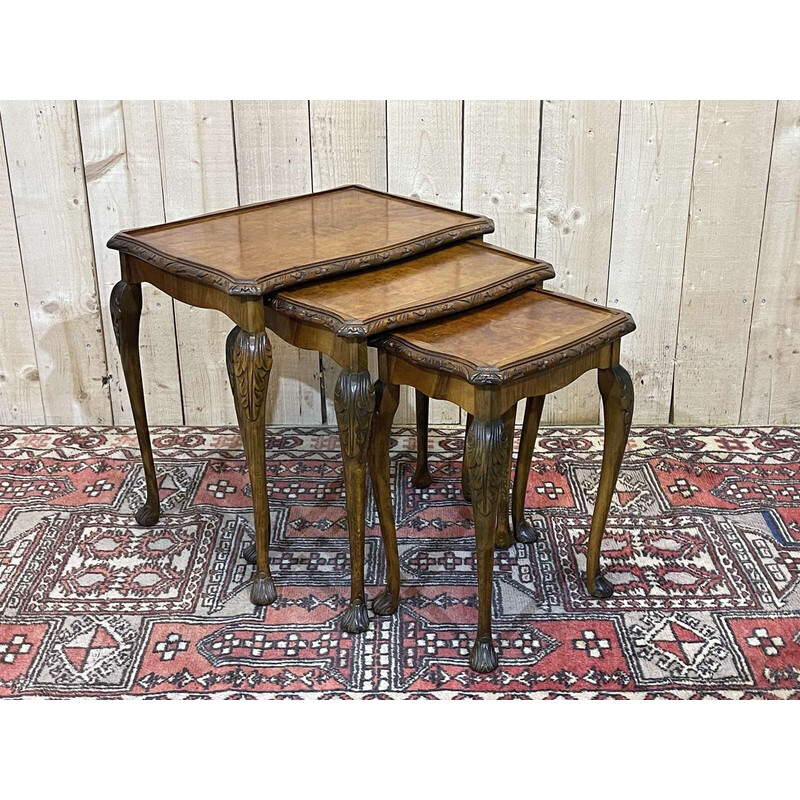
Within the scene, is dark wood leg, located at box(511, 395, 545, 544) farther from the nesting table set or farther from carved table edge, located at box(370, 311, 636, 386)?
carved table edge, located at box(370, 311, 636, 386)

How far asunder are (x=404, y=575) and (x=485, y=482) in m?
0.51

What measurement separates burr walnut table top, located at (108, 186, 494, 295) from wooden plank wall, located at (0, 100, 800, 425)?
30cm

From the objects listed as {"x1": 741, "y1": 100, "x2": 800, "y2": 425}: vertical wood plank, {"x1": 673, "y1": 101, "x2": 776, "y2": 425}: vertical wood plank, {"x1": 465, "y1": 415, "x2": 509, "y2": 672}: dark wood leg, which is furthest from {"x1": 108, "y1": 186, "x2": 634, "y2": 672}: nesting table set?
{"x1": 741, "y1": 100, "x2": 800, "y2": 425}: vertical wood plank

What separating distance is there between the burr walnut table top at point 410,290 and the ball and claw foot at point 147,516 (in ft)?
2.37

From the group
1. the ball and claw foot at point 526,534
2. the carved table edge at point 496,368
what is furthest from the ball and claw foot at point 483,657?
the carved table edge at point 496,368

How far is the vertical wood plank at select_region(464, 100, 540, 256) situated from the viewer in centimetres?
263

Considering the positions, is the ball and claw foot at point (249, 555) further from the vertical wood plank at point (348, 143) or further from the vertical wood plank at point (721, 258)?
the vertical wood plank at point (721, 258)

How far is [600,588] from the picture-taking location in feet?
7.15

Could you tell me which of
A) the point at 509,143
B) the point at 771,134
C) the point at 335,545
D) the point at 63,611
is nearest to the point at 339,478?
the point at 335,545

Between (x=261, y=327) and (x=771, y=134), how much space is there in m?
1.46

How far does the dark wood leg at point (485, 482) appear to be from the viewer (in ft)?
5.91

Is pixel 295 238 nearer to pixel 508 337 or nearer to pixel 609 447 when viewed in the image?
pixel 508 337

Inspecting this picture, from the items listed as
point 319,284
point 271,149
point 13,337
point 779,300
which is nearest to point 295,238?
point 319,284
